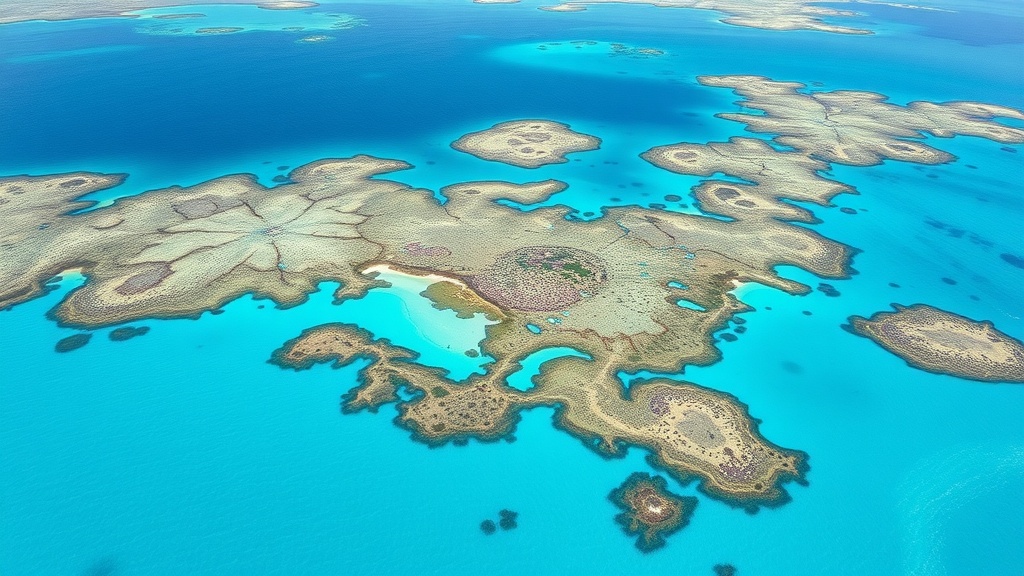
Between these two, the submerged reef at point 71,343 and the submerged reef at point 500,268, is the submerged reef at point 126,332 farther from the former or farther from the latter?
the submerged reef at point 71,343

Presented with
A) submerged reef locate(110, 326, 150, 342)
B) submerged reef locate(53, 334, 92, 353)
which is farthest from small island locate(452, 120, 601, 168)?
submerged reef locate(53, 334, 92, 353)

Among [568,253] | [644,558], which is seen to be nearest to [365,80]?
[568,253]

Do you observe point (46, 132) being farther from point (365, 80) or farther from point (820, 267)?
point (820, 267)

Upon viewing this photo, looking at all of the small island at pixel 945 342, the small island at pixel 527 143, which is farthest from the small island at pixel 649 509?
the small island at pixel 527 143

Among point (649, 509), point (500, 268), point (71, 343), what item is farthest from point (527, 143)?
point (649, 509)

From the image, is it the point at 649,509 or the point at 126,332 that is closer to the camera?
the point at 649,509

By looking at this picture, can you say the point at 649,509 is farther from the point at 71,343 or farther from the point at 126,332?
the point at 71,343
